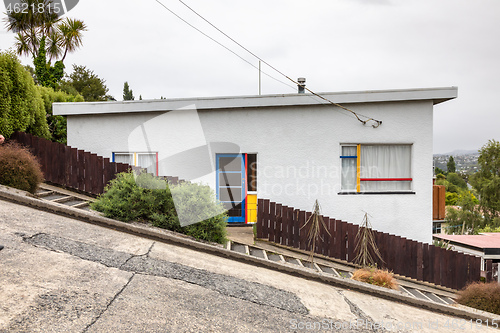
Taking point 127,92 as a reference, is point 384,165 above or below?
below

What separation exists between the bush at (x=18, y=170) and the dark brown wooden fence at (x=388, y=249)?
503 cm

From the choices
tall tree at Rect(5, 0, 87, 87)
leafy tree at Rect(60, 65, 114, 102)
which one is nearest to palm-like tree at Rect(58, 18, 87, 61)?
tall tree at Rect(5, 0, 87, 87)

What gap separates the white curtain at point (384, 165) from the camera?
925 centimetres

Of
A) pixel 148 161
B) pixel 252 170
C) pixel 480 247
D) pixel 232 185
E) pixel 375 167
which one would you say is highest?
pixel 148 161

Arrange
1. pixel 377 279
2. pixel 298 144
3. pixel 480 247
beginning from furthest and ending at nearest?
1. pixel 480 247
2. pixel 298 144
3. pixel 377 279

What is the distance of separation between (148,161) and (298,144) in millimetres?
4556

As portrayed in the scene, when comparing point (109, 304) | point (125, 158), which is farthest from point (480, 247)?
point (125, 158)

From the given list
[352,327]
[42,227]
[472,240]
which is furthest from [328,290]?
[472,240]

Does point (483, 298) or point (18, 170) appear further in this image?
point (18, 170)

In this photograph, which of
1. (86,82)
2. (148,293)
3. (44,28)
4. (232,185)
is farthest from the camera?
(86,82)

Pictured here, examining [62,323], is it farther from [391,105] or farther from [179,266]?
[391,105]

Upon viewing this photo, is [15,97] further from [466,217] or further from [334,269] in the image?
[466,217]

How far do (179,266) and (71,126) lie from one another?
7.31m

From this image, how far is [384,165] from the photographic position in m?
9.26
